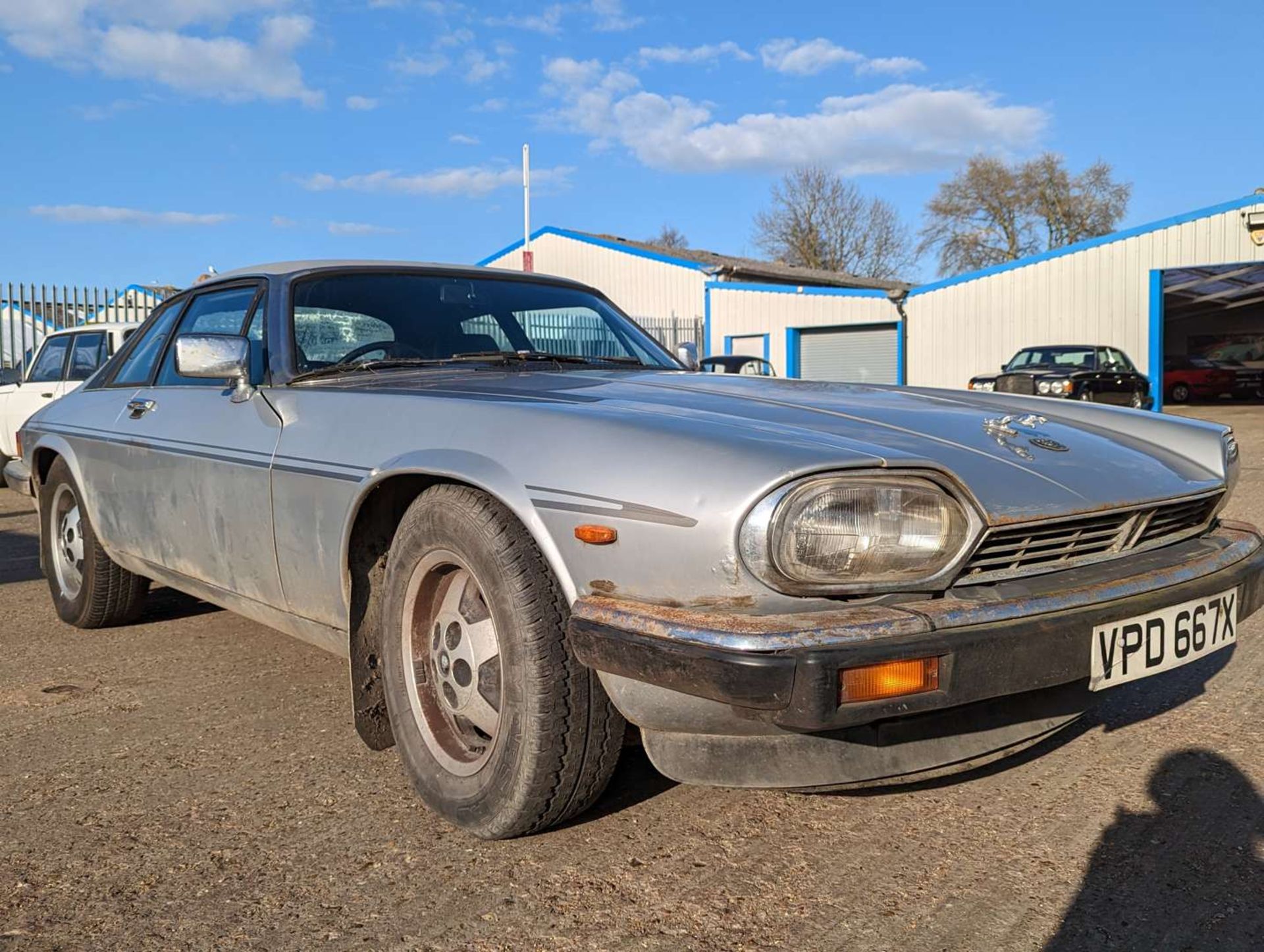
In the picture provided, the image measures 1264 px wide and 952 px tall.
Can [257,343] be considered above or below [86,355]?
below

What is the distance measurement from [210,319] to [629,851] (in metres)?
2.52

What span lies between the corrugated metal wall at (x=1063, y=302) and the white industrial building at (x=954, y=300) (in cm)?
2

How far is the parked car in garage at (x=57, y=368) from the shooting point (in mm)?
9188

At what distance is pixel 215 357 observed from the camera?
2.97 meters

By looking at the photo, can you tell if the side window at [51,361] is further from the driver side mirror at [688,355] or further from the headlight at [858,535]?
the headlight at [858,535]

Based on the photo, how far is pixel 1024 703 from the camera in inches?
85.4

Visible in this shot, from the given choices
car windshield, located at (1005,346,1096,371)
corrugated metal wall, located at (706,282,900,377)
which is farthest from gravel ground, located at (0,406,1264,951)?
corrugated metal wall, located at (706,282,900,377)

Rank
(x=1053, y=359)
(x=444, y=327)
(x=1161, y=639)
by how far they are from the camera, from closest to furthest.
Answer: (x=1161, y=639) → (x=444, y=327) → (x=1053, y=359)

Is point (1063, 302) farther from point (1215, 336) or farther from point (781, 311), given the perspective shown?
point (1215, 336)

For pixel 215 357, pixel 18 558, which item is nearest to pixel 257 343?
pixel 215 357

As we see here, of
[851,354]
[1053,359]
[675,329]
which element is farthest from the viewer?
[851,354]

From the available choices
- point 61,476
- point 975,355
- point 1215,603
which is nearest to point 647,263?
point 975,355

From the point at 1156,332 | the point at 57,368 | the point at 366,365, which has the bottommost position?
the point at 366,365

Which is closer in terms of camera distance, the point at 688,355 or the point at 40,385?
the point at 688,355
